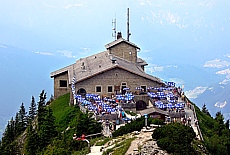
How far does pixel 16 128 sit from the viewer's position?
4431 centimetres

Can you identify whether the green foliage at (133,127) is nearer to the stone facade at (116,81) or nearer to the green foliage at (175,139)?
the green foliage at (175,139)

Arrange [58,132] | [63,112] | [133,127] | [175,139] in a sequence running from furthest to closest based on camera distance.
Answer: [63,112]
[58,132]
[133,127]
[175,139]

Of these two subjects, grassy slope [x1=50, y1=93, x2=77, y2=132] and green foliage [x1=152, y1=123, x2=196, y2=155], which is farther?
grassy slope [x1=50, y1=93, x2=77, y2=132]

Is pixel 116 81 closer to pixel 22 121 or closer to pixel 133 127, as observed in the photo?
pixel 22 121

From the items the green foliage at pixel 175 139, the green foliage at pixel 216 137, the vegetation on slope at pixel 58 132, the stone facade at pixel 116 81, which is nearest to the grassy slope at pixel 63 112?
the vegetation on slope at pixel 58 132

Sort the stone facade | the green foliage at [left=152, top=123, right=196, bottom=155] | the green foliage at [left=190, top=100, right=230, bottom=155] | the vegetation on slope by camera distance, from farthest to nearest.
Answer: the stone facade, the vegetation on slope, the green foliage at [left=190, top=100, right=230, bottom=155], the green foliage at [left=152, top=123, right=196, bottom=155]

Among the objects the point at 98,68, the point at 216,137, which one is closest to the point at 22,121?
the point at 98,68

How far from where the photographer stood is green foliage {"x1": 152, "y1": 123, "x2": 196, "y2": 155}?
16.9m

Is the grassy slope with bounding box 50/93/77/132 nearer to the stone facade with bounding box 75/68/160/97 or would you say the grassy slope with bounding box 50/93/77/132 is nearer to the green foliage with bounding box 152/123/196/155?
the stone facade with bounding box 75/68/160/97

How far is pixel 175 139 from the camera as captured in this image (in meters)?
17.3

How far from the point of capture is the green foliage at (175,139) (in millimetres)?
16906

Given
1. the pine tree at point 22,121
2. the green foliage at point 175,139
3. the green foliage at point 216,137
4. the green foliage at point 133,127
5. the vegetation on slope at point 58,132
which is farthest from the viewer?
the pine tree at point 22,121

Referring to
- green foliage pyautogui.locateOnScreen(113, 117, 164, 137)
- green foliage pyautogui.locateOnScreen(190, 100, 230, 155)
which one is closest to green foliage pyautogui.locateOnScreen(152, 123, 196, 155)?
green foliage pyautogui.locateOnScreen(190, 100, 230, 155)

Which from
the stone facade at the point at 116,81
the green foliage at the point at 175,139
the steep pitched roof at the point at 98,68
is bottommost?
the green foliage at the point at 175,139
